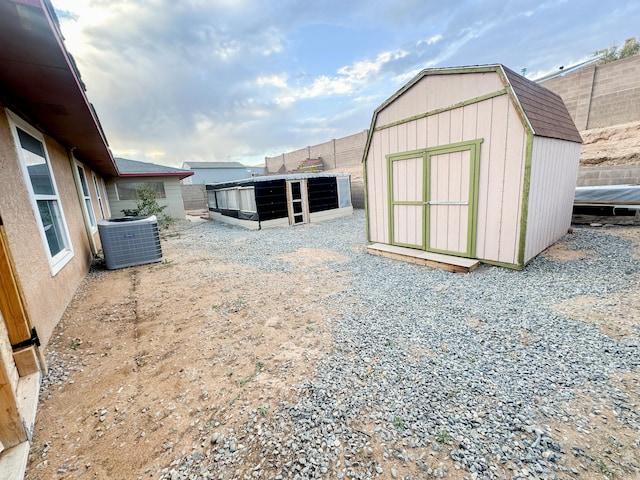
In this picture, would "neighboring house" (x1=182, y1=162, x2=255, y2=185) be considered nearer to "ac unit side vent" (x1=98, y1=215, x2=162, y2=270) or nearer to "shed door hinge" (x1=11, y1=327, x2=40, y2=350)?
"ac unit side vent" (x1=98, y1=215, x2=162, y2=270)

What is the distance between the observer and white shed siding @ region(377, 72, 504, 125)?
3.58 metres

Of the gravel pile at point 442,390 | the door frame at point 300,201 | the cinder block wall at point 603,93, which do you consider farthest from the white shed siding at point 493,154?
the cinder block wall at point 603,93

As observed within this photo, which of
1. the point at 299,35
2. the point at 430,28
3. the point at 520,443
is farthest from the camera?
the point at 430,28

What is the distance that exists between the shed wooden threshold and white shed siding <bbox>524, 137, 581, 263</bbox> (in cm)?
81

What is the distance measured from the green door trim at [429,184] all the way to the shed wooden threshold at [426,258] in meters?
0.13

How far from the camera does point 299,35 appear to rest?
723 centimetres

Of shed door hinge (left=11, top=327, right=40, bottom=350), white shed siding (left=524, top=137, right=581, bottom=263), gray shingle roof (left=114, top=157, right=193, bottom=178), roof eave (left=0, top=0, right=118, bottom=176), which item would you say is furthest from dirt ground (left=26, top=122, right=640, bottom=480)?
gray shingle roof (left=114, top=157, right=193, bottom=178)

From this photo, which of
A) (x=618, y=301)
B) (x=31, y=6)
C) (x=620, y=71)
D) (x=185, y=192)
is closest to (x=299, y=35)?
(x=31, y=6)

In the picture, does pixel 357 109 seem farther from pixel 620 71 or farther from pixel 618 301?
pixel 618 301

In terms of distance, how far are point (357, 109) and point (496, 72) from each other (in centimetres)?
1972

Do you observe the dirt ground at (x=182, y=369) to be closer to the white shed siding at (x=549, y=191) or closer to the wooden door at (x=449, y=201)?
the white shed siding at (x=549, y=191)

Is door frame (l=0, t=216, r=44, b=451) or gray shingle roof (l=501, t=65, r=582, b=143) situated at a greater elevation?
gray shingle roof (l=501, t=65, r=582, b=143)

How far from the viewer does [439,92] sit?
400 cm

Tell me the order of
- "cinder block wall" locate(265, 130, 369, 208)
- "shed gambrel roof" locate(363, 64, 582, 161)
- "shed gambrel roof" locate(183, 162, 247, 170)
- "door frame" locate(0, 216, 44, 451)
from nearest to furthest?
1. "door frame" locate(0, 216, 44, 451)
2. "shed gambrel roof" locate(363, 64, 582, 161)
3. "cinder block wall" locate(265, 130, 369, 208)
4. "shed gambrel roof" locate(183, 162, 247, 170)
